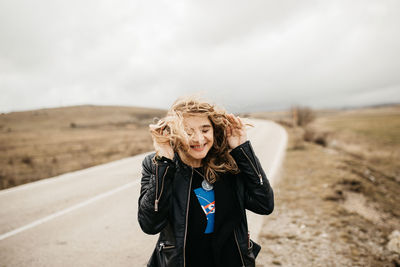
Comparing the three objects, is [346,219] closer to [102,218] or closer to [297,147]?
[102,218]

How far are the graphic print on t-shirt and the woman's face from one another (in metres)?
0.25

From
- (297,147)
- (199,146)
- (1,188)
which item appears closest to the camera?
(199,146)

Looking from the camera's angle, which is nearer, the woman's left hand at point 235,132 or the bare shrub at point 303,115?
the woman's left hand at point 235,132

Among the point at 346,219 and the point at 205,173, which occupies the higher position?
the point at 205,173

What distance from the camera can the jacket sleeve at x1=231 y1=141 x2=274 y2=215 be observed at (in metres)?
1.68

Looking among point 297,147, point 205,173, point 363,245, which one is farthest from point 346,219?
point 297,147

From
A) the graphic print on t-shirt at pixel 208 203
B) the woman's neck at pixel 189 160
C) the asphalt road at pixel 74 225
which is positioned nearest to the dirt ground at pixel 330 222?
the asphalt road at pixel 74 225

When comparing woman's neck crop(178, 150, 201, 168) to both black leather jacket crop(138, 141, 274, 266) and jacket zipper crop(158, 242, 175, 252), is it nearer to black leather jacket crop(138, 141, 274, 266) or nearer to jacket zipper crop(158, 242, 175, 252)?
black leather jacket crop(138, 141, 274, 266)

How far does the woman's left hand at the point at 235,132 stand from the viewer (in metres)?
1.78

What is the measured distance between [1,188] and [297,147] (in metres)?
12.9

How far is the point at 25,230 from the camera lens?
156 inches

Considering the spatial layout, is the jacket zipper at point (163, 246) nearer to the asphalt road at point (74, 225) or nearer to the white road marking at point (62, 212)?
the asphalt road at point (74, 225)

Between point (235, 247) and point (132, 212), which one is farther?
point (132, 212)

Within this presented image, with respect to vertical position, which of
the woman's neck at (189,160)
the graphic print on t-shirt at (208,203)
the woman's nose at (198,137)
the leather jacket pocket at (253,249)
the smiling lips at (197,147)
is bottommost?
the leather jacket pocket at (253,249)
